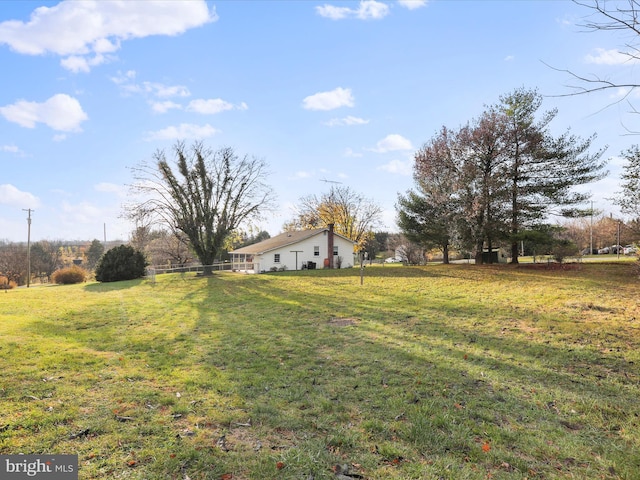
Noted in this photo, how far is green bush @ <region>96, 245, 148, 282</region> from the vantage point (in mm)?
31047

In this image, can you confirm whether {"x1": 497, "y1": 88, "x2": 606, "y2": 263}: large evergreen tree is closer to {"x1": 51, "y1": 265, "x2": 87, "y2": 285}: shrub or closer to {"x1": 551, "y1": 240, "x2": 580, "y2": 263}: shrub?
{"x1": 551, "y1": 240, "x2": 580, "y2": 263}: shrub

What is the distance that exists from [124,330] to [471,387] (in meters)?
9.24

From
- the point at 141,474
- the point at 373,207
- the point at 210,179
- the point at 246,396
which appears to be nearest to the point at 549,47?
the point at 246,396

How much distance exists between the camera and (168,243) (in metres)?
48.6

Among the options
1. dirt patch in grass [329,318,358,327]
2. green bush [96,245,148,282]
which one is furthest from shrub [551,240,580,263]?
green bush [96,245,148,282]

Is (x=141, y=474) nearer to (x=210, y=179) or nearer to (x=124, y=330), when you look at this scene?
(x=124, y=330)

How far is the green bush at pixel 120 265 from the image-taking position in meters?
31.0

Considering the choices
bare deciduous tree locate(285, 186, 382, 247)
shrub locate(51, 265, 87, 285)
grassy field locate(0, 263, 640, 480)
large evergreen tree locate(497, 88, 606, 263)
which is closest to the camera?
grassy field locate(0, 263, 640, 480)

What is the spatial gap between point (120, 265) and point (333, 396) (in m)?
32.5

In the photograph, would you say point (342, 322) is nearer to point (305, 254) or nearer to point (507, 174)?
point (507, 174)
